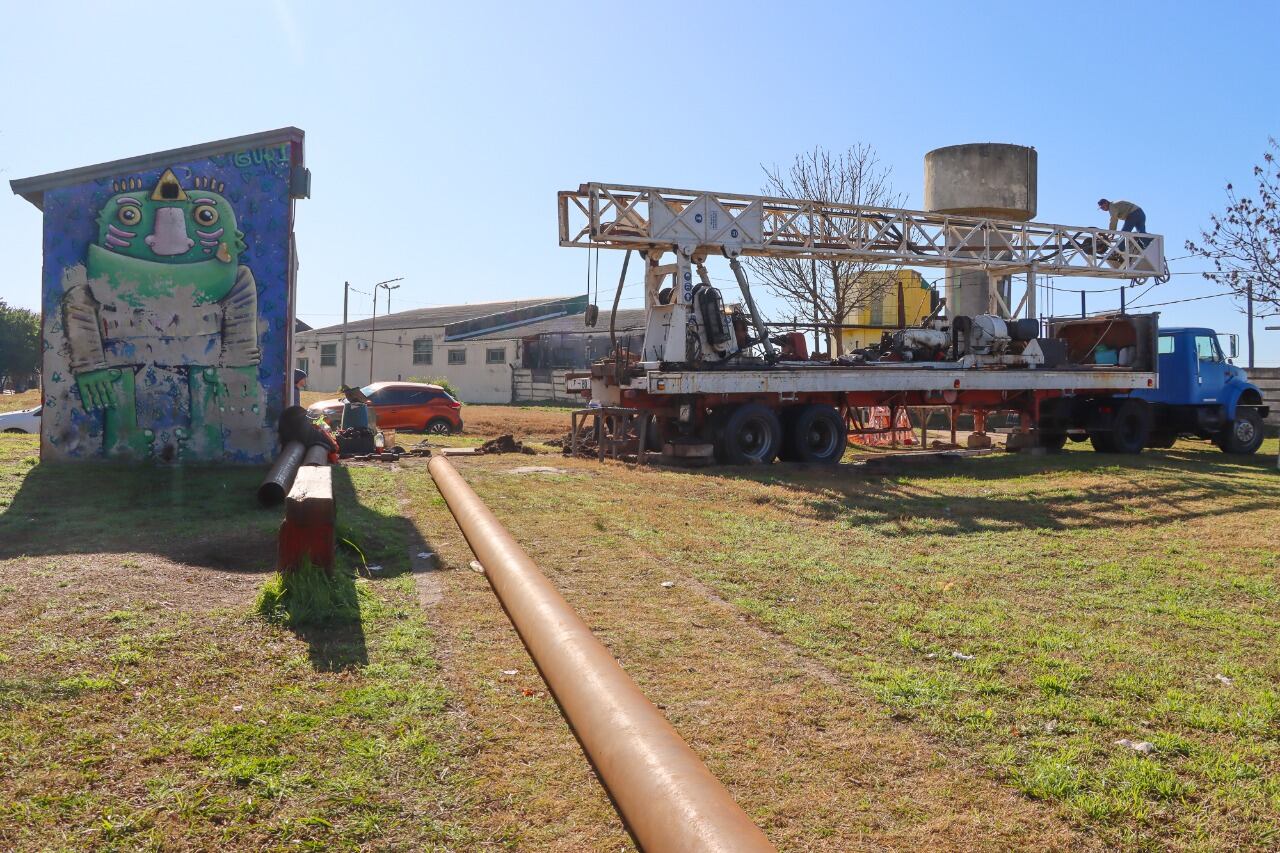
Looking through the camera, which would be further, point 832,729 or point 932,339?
point 932,339

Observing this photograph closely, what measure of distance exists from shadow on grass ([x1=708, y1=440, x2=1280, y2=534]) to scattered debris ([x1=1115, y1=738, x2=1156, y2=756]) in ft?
18.5

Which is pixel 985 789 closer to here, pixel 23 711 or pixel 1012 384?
pixel 23 711

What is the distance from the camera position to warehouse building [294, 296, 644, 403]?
45875mm

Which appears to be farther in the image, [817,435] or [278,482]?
[817,435]

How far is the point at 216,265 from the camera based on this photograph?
12398 mm

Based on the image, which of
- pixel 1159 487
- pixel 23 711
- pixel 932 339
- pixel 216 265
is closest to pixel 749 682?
pixel 23 711

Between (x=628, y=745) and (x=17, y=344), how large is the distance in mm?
68221

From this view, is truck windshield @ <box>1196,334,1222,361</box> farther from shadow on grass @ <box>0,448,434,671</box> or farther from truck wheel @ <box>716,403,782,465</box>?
shadow on grass @ <box>0,448,434,671</box>

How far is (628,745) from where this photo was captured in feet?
11.3

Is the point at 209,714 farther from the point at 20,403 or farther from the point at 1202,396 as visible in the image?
the point at 20,403

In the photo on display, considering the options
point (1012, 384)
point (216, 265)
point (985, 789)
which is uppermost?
point (216, 265)

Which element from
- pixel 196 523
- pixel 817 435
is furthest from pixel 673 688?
pixel 817 435

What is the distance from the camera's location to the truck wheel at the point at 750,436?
1572 cm

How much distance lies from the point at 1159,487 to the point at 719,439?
620cm
